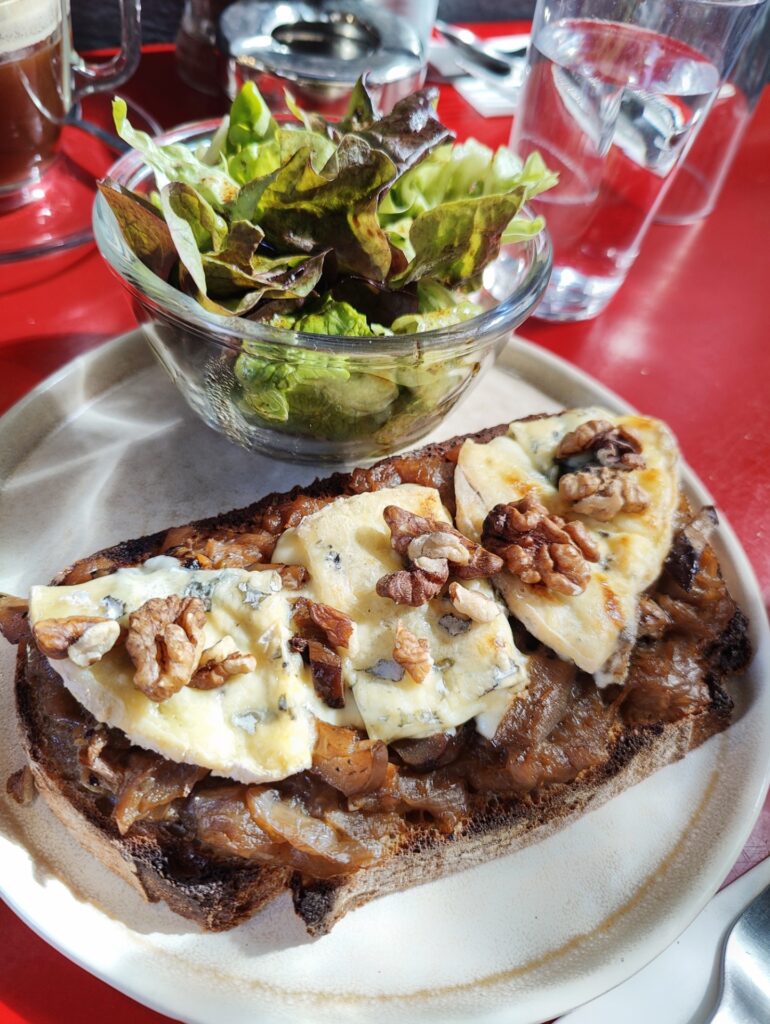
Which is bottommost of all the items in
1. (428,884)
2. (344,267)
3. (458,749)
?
(428,884)

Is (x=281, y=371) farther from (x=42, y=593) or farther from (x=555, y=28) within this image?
(x=555, y=28)

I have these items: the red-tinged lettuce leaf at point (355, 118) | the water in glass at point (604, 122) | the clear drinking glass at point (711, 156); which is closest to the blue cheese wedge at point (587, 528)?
the red-tinged lettuce leaf at point (355, 118)

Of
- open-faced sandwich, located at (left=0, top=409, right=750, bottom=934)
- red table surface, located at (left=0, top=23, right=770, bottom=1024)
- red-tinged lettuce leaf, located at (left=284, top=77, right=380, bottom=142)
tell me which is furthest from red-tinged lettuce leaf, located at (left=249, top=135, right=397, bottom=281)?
red table surface, located at (left=0, top=23, right=770, bottom=1024)

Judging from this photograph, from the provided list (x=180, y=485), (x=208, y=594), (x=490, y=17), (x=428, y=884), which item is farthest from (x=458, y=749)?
(x=490, y=17)

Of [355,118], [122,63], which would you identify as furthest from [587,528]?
[122,63]

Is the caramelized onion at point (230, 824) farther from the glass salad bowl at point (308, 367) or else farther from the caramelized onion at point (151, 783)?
the glass salad bowl at point (308, 367)

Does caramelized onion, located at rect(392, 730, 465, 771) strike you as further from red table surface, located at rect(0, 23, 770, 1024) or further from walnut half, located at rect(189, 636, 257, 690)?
red table surface, located at rect(0, 23, 770, 1024)
